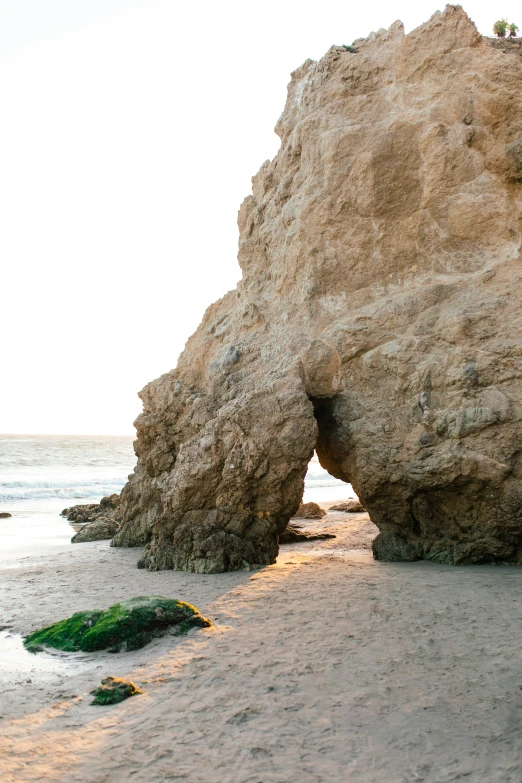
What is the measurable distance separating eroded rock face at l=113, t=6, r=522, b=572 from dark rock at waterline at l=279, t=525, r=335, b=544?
2355 millimetres

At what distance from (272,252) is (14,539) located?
26.9ft

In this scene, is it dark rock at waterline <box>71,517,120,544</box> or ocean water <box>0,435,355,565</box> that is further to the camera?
ocean water <box>0,435,355,565</box>

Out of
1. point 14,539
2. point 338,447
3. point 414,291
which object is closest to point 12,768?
point 338,447

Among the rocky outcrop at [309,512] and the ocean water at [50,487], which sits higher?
the rocky outcrop at [309,512]

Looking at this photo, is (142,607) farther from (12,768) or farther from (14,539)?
(14,539)

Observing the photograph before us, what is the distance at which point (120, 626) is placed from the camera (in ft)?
20.0

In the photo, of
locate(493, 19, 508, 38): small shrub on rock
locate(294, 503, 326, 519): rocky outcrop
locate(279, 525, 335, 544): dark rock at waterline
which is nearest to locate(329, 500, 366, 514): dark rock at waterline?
locate(294, 503, 326, 519): rocky outcrop

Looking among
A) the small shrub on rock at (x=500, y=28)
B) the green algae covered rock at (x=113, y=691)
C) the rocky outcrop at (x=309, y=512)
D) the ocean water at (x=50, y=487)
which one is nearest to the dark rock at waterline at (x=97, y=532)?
the ocean water at (x=50, y=487)

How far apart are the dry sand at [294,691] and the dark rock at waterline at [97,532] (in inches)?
224

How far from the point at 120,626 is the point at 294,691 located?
1999mm

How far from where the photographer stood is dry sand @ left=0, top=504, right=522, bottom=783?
3893 millimetres

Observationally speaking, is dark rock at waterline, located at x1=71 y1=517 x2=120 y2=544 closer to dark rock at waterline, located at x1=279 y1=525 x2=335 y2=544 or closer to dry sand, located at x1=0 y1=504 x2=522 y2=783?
dark rock at waterline, located at x1=279 y1=525 x2=335 y2=544

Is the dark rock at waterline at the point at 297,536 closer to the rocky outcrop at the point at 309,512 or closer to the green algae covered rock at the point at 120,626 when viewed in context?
Answer: the rocky outcrop at the point at 309,512

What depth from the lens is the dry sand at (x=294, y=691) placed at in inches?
153
